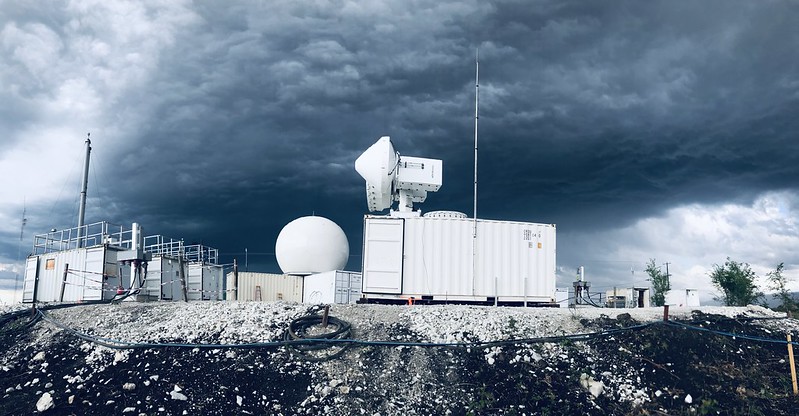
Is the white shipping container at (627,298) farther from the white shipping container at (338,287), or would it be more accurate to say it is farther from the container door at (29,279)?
the container door at (29,279)

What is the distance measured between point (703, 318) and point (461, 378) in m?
8.90

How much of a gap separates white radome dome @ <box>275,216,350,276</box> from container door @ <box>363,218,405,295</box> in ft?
30.2

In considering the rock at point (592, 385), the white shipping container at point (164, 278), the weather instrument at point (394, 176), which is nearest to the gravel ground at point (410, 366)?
the rock at point (592, 385)

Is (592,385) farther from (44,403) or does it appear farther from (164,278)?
(164,278)

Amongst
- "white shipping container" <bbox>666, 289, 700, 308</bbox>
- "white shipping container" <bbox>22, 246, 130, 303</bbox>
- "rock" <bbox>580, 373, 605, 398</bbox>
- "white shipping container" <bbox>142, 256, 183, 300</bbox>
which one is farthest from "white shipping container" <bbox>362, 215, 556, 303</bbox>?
"white shipping container" <bbox>142, 256, 183, 300</bbox>

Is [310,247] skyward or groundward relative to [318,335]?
skyward

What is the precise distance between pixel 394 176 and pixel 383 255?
11.9ft

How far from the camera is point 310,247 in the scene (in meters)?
30.1

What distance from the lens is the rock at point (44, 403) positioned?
13.6 metres

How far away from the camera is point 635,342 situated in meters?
16.4

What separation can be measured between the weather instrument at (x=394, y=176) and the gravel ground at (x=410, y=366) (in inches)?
232

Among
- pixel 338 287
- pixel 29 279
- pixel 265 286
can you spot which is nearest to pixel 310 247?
pixel 338 287

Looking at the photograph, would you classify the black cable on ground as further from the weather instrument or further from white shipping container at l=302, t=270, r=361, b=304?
white shipping container at l=302, t=270, r=361, b=304

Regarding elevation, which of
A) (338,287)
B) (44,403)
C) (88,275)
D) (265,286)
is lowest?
(44,403)
